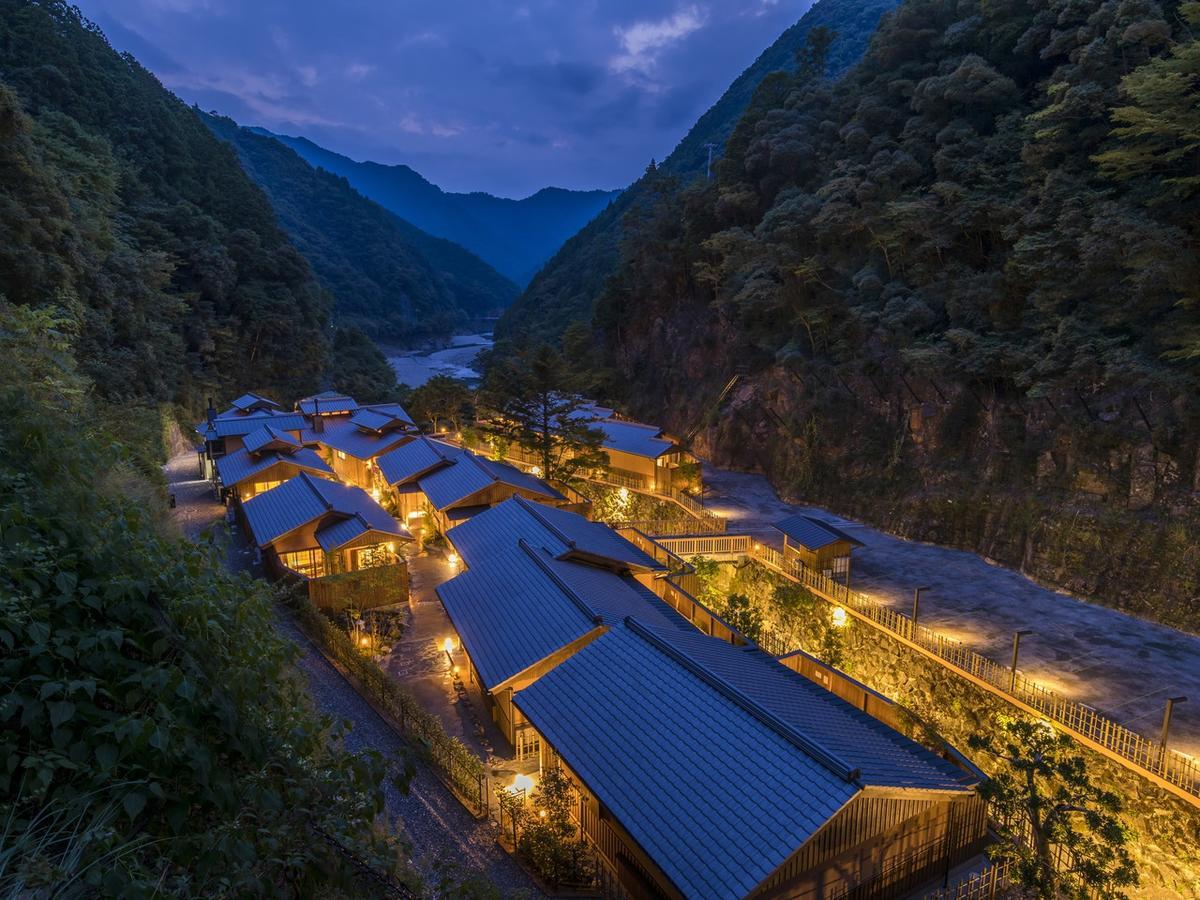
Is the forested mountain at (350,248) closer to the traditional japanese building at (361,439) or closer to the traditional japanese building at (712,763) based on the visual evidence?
the traditional japanese building at (361,439)

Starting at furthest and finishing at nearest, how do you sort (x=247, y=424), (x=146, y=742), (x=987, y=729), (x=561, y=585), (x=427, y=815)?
(x=247, y=424), (x=561, y=585), (x=987, y=729), (x=427, y=815), (x=146, y=742)

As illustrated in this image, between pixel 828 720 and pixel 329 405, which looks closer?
pixel 828 720

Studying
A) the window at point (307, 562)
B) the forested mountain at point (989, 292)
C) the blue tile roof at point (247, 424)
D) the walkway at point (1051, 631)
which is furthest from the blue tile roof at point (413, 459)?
the forested mountain at point (989, 292)

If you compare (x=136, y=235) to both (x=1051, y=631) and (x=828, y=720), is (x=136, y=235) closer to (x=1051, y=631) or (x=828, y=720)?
(x=828, y=720)

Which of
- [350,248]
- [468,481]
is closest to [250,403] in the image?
[468,481]

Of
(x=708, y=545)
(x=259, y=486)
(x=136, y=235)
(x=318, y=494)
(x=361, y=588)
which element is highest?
(x=136, y=235)

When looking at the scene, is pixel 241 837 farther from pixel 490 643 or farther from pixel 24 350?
pixel 24 350

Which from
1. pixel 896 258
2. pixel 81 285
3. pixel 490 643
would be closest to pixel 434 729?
pixel 490 643
